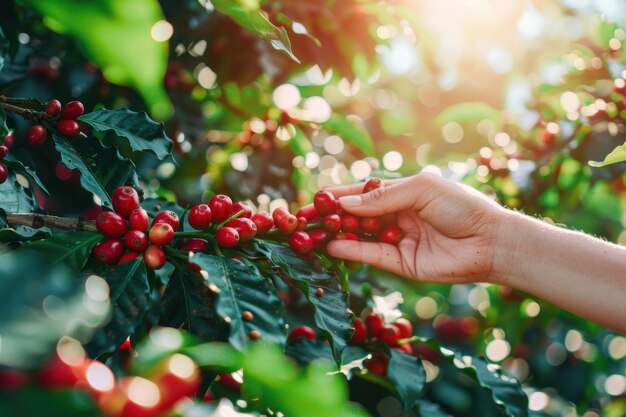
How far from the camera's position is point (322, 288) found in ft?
4.63

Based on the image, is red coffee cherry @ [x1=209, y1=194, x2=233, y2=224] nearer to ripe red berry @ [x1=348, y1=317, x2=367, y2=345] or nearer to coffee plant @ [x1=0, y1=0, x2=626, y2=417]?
coffee plant @ [x1=0, y1=0, x2=626, y2=417]

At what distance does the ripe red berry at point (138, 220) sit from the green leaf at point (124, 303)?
3.5 inches

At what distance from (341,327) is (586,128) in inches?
66.5

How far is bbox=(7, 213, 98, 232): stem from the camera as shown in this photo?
1.38 metres

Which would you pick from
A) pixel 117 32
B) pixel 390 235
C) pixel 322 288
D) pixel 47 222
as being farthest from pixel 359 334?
pixel 117 32

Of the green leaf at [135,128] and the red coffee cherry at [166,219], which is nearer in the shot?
the red coffee cherry at [166,219]

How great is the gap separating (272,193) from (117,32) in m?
2.35

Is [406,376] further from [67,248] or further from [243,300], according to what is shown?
[67,248]

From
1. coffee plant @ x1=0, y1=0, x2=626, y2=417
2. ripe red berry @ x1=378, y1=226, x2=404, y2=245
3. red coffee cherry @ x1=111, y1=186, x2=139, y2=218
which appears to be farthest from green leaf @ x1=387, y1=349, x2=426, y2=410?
red coffee cherry @ x1=111, y1=186, x2=139, y2=218

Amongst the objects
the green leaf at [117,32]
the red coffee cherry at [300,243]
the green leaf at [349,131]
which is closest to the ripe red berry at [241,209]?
the red coffee cherry at [300,243]

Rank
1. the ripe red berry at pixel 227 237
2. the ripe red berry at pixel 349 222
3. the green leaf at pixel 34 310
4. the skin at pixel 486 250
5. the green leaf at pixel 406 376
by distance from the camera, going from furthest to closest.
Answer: the skin at pixel 486 250, the ripe red berry at pixel 349 222, the green leaf at pixel 406 376, the ripe red berry at pixel 227 237, the green leaf at pixel 34 310

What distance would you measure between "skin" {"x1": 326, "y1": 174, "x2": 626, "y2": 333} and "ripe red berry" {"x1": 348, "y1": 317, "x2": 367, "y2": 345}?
0.19 m

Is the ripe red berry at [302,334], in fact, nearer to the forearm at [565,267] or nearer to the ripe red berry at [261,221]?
the ripe red berry at [261,221]

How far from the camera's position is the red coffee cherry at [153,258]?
4.23ft
